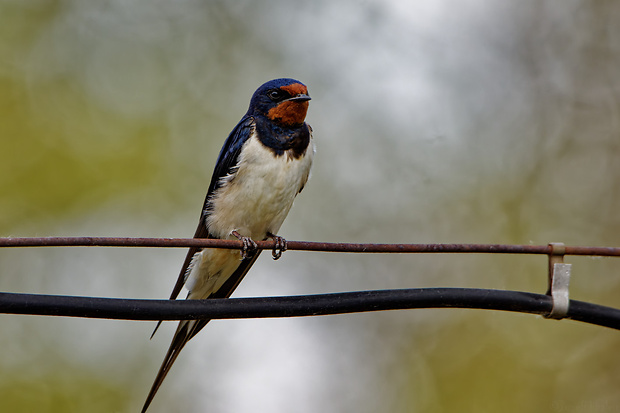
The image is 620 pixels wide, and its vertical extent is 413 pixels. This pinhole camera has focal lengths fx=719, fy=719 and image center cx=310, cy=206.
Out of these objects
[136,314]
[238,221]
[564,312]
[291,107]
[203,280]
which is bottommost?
[136,314]

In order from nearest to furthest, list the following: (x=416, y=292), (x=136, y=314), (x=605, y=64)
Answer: (x=136, y=314) → (x=416, y=292) → (x=605, y=64)

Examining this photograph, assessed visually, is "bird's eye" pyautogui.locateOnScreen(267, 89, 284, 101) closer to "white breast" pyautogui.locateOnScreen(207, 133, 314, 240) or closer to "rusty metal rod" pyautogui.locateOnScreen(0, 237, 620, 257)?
"white breast" pyautogui.locateOnScreen(207, 133, 314, 240)

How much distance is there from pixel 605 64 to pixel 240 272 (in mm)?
4446

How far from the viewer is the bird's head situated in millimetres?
3234

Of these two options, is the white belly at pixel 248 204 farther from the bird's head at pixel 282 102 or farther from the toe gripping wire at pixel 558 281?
the toe gripping wire at pixel 558 281

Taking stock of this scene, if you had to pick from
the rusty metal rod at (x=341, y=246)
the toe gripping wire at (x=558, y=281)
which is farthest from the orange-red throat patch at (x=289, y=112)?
the toe gripping wire at (x=558, y=281)

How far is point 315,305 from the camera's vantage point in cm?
169

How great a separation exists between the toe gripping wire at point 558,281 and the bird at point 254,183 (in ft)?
4.62

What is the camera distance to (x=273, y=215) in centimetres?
325

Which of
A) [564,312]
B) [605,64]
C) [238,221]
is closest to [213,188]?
[238,221]

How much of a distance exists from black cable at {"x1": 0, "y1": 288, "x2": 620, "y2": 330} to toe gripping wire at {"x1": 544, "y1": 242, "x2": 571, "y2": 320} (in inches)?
0.7

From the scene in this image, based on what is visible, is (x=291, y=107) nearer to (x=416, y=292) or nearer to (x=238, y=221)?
(x=238, y=221)

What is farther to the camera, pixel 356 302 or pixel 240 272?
pixel 240 272

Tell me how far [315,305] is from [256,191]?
1509 millimetres
